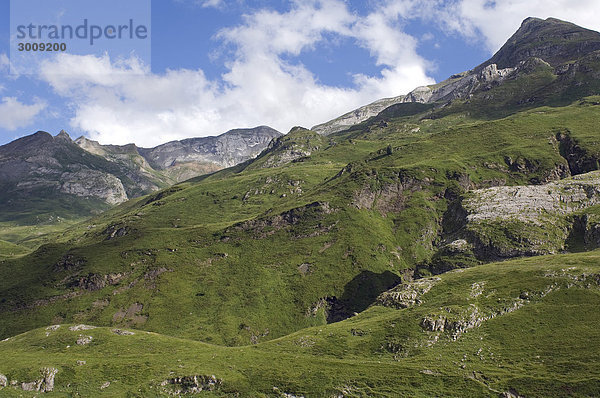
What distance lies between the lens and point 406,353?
130 m

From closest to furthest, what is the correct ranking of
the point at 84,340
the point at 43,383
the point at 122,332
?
the point at 43,383 → the point at 84,340 → the point at 122,332

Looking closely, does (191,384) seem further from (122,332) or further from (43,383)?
(122,332)

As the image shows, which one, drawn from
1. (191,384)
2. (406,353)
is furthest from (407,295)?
(191,384)

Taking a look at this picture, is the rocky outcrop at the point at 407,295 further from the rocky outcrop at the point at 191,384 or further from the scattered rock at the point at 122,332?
the scattered rock at the point at 122,332

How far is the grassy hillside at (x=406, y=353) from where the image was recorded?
11031cm

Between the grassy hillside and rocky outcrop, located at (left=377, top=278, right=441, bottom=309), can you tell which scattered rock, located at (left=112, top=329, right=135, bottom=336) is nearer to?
the grassy hillside

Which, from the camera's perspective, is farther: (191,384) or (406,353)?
(406,353)

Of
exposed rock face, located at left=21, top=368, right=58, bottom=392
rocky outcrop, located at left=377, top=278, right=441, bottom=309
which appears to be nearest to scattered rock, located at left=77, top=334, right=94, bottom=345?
exposed rock face, located at left=21, top=368, right=58, bottom=392

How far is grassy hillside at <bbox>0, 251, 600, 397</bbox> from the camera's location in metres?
110

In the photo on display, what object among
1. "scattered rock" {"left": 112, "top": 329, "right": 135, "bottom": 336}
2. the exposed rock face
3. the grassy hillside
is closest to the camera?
the grassy hillside

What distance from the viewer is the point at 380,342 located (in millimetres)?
139000

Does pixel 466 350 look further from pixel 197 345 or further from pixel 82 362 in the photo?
pixel 82 362

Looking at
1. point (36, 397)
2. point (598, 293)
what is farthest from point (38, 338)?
point (598, 293)

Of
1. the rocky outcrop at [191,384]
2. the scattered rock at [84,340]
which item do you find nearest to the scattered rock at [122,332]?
the scattered rock at [84,340]
